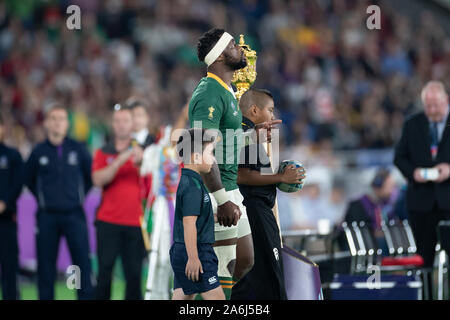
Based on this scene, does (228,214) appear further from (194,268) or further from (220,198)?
(194,268)

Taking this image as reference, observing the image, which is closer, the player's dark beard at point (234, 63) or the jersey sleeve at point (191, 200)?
the jersey sleeve at point (191, 200)

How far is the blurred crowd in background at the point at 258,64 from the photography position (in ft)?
53.9

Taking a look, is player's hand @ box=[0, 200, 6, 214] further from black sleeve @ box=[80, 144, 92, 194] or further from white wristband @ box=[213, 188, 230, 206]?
white wristband @ box=[213, 188, 230, 206]

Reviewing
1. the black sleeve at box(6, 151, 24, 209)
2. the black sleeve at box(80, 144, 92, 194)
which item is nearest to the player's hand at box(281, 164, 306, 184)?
the black sleeve at box(80, 144, 92, 194)

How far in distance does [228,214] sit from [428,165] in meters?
4.27

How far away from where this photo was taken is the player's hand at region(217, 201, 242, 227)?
17.2 feet

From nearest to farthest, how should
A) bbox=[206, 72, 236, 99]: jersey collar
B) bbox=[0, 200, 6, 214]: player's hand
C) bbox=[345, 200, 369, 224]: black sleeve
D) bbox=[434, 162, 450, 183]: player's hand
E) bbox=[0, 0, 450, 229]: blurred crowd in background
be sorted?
1. bbox=[206, 72, 236, 99]: jersey collar
2. bbox=[434, 162, 450, 183]: player's hand
3. bbox=[0, 200, 6, 214]: player's hand
4. bbox=[345, 200, 369, 224]: black sleeve
5. bbox=[0, 0, 450, 229]: blurred crowd in background

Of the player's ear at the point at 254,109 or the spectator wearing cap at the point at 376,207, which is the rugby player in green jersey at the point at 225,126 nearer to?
the player's ear at the point at 254,109

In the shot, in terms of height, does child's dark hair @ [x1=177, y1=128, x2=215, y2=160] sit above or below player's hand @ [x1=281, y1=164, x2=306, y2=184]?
above

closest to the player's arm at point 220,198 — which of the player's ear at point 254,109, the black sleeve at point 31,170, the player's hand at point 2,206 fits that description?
the player's ear at point 254,109

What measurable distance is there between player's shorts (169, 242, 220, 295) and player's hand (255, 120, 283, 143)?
989 millimetres

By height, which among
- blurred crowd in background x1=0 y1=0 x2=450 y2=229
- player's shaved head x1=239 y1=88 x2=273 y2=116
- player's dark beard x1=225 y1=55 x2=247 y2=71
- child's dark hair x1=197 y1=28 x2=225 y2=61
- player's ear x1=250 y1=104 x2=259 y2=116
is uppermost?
blurred crowd in background x1=0 y1=0 x2=450 y2=229

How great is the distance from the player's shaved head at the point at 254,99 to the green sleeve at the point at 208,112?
2.07 feet
